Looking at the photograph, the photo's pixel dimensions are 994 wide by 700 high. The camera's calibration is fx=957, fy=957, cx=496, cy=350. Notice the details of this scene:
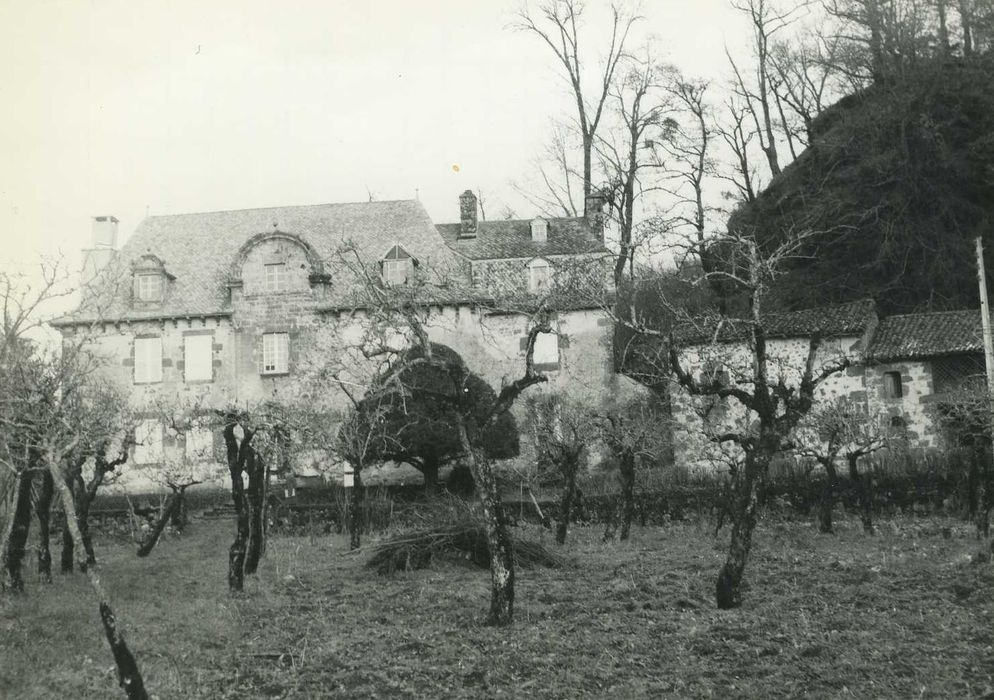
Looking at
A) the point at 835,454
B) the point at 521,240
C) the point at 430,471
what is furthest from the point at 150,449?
the point at 835,454

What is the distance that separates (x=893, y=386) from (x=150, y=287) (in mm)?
25159

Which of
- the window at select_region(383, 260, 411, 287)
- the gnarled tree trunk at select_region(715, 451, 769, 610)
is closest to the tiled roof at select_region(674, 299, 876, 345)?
the window at select_region(383, 260, 411, 287)

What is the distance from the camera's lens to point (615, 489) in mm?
25844

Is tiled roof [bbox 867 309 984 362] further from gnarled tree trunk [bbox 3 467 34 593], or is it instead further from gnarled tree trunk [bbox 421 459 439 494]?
gnarled tree trunk [bbox 3 467 34 593]

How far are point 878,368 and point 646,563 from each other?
1549 cm

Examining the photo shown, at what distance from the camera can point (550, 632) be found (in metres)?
11.9

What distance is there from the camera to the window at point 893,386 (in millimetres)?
28609

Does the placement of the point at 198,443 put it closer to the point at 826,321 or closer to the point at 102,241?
the point at 102,241

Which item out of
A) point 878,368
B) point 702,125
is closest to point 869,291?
point 878,368

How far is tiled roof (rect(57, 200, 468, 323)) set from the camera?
34156 millimetres

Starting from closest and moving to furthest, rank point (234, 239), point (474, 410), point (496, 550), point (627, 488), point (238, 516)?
point (496, 550) → point (474, 410) → point (238, 516) → point (627, 488) → point (234, 239)

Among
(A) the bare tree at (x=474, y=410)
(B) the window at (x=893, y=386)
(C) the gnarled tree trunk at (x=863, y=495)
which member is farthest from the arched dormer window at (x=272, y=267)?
(A) the bare tree at (x=474, y=410)

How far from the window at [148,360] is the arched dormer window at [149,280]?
141 centimetres

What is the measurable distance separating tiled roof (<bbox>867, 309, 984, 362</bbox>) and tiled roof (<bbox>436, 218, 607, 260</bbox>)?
32.6ft
